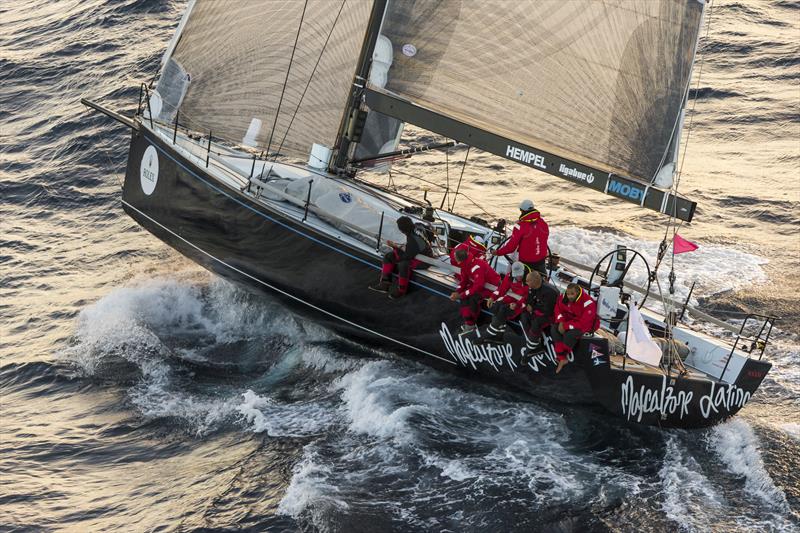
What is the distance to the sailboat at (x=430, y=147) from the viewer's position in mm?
9547

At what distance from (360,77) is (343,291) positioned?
2533 mm

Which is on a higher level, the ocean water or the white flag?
the white flag

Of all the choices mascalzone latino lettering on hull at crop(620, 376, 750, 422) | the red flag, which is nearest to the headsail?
the red flag

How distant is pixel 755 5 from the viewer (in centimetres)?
2541

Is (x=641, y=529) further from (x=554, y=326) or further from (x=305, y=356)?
(x=305, y=356)

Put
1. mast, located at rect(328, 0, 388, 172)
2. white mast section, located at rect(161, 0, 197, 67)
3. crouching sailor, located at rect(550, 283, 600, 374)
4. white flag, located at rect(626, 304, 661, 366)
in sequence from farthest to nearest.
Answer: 1. white mast section, located at rect(161, 0, 197, 67)
2. mast, located at rect(328, 0, 388, 172)
3. white flag, located at rect(626, 304, 661, 366)
4. crouching sailor, located at rect(550, 283, 600, 374)

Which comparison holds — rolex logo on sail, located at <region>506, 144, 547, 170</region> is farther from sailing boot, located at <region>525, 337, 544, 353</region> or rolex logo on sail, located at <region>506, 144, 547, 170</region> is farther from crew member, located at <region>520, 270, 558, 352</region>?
sailing boot, located at <region>525, 337, 544, 353</region>

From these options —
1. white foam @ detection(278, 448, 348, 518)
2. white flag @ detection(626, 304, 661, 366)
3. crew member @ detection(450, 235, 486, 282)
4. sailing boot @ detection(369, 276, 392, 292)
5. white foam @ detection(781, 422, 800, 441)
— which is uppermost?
crew member @ detection(450, 235, 486, 282)

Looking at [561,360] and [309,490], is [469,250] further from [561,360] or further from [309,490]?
[309,490]

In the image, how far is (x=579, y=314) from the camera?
9.24 metres

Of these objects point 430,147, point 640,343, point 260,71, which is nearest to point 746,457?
point 640,343

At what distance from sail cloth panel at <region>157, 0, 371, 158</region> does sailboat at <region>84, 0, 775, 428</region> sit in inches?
0.8

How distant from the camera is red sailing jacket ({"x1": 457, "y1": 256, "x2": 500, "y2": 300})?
9.74 meters

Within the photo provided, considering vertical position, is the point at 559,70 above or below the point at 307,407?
above
